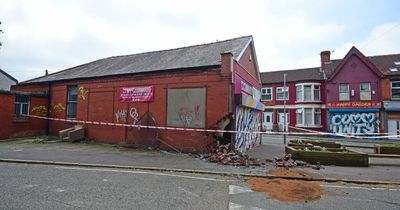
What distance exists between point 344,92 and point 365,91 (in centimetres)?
194

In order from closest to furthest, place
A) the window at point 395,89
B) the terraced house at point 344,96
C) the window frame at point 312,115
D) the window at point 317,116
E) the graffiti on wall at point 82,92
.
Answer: the graffiti on wall at point 82,92 < the window at point 395,89 < the terraced house at point 344,96 < the window frame at point 312,115 < the window at point 317,116

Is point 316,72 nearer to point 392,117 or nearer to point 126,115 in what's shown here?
point 392,117

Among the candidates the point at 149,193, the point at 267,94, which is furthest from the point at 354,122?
the point at 149,193

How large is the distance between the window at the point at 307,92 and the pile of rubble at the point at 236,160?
2231 cm

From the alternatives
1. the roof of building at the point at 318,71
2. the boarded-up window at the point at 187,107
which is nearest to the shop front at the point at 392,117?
the roof of building at the point at 318,71

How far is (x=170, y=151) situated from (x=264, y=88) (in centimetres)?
2482

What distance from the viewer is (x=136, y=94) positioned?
551 inches

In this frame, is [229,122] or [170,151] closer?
[229,122]

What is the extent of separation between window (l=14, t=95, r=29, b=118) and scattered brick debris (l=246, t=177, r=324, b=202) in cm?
1606

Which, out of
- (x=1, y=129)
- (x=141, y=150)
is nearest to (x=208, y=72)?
(x=141, y=150)

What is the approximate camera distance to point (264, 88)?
114 ft

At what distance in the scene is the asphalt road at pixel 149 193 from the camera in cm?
496

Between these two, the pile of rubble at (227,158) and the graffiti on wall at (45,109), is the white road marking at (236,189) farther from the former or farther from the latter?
the graffiti on wall at (45,109)

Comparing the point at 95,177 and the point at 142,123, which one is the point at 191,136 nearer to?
the point at 142,123
